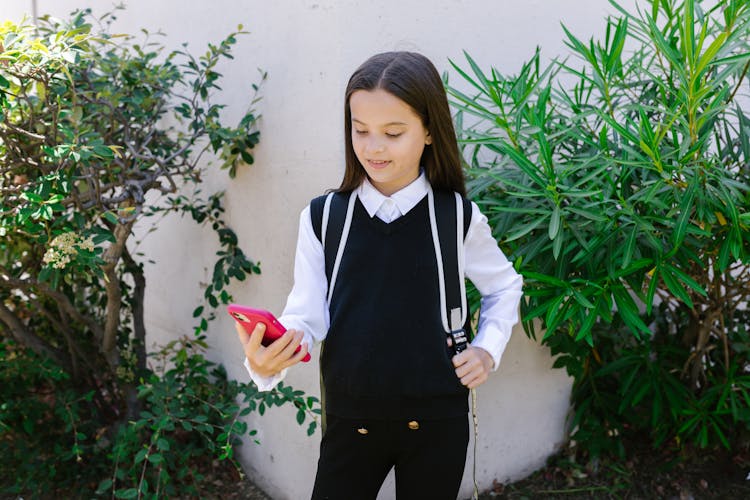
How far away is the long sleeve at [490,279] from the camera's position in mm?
1882

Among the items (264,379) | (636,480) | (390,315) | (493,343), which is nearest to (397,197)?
(390,315)

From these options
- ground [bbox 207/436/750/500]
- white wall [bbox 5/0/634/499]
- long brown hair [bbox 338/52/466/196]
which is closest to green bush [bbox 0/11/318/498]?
white wall [bbox 5/0/634/499]

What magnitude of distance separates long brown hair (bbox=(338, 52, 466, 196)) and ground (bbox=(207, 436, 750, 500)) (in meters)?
1.73

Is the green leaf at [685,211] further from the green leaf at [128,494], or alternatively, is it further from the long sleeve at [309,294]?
the green leaf at [128,494]

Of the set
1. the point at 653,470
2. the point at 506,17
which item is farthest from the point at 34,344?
the point at 653,470

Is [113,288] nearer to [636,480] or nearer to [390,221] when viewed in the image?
[390,221]

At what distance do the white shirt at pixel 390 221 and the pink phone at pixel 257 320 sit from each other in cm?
13

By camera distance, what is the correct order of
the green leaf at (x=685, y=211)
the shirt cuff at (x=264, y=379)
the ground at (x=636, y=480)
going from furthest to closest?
the ground at (x=636, y=480) < the green leaf at (x=685, y=211) < the shirt cuff at (x=264, y=379)

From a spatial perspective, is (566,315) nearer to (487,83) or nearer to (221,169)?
(487,83)

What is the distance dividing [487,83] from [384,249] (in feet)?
2.85

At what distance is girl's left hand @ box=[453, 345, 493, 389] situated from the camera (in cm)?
179

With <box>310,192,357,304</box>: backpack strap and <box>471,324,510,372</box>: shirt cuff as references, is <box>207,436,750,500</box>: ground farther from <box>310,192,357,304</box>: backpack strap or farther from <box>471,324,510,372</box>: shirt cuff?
<box>310,192,357,304</box>: backpack strap

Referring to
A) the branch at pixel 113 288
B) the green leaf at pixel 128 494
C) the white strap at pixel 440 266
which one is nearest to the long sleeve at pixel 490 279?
the white strap at pixel 440 266

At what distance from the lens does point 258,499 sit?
3.16 meters
